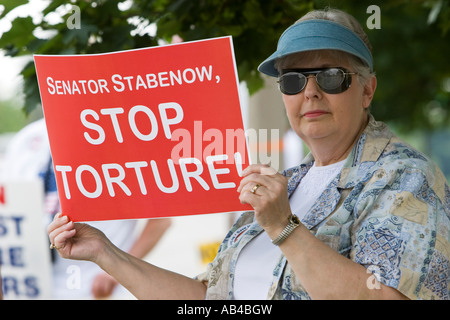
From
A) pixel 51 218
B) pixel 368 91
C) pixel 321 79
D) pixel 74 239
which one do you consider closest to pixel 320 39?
pixel 321 79

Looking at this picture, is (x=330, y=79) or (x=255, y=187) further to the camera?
(x=330, y=79)

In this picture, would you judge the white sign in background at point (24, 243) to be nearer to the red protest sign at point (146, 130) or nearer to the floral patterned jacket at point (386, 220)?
the red protest sign at point (146, 130)

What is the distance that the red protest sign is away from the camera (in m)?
1.92

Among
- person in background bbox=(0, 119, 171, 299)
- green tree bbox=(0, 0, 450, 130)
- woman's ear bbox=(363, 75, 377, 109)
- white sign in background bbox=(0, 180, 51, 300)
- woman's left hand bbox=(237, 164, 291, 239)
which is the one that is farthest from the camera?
white sign in background bbox=(0, 180, 51, 300)

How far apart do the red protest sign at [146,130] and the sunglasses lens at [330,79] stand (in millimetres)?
257

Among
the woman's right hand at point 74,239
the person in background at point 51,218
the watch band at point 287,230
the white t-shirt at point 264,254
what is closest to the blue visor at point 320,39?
the white t-shirt at point 264,254

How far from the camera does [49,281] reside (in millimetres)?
4043

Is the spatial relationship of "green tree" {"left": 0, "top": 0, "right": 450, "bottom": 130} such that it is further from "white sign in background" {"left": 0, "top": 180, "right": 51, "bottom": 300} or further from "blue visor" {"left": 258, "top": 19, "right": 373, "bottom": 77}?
"white sign in background" {"left": 0, "top": 180, "right": 51, "bottom": 300}

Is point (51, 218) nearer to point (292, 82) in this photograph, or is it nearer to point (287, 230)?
point (292, 82)

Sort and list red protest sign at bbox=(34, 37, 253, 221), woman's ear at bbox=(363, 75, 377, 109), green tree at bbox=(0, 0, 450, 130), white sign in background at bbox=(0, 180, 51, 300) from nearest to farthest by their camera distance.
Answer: red protest sign at bbox=(34, 37, 253, 221) → woman's ear at bbox=(363, 75, 377, 109) → green tree at bbox=(0, 0, 450, 130) → white sign in background at bbox=(0, 180, 51, 300)

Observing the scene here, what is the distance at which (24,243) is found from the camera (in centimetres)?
412

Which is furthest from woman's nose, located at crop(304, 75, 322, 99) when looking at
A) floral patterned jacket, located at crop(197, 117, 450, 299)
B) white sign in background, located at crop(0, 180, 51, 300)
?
white sign in background, located at crop(0, 180, 51, 300)

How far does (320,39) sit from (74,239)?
0.94 metres

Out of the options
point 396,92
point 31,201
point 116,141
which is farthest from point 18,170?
point 396,92
